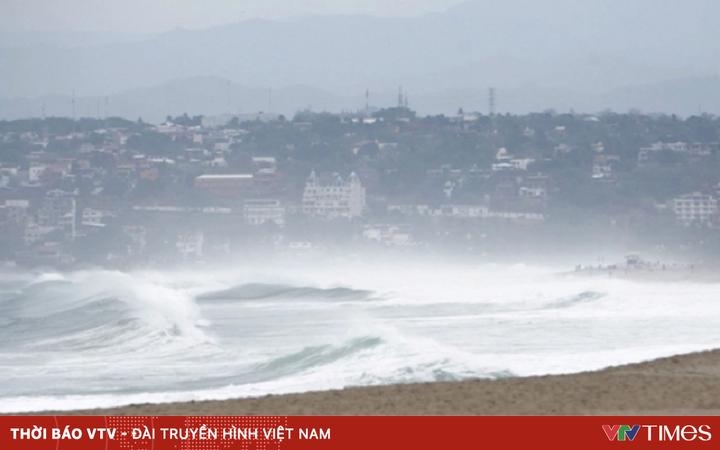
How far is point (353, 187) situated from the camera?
64.8 m

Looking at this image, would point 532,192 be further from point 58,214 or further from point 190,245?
point 58,214

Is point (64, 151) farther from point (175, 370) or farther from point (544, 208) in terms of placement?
point (175, 370)

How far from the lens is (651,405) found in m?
7.46

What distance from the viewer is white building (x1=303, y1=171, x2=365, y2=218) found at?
6319 cm

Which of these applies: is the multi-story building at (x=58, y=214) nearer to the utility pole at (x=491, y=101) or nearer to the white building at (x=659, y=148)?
the white building at (x=659, y=148)

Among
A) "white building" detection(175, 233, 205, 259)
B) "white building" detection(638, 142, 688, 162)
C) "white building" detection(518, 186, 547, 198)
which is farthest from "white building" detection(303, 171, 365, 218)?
"white building" detection(638, 142, 688, 162)

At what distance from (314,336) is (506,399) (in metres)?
9.01

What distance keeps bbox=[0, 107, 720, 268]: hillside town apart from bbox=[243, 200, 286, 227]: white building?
0.11 m

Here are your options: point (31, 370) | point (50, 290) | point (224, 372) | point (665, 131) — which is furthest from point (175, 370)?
point (665, 131)

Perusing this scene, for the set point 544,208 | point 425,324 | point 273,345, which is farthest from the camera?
point 544,208
